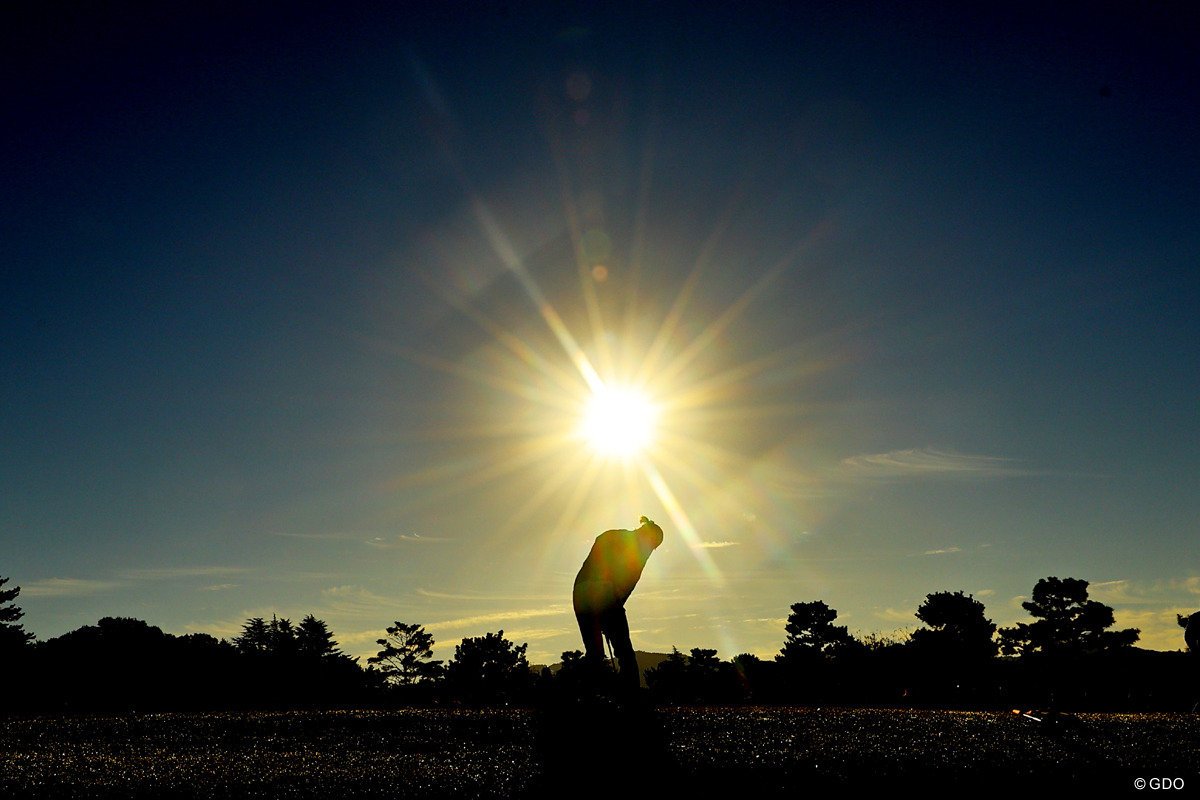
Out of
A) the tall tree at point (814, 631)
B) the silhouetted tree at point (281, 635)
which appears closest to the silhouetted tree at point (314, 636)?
the silhouetted tree at point (281, 635)

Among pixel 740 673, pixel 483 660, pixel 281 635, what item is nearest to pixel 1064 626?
pixel 740 673

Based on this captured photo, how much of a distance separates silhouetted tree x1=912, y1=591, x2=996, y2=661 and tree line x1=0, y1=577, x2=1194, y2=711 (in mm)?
122

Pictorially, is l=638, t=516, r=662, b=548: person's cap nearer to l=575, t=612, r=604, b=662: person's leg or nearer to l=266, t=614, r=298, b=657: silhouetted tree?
l=575, t=612, r=604, b=662: person's leg

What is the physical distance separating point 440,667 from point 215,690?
5668 cm

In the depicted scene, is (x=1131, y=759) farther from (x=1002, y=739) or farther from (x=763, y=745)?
(x=763, y=745)

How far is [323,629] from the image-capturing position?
85000 mm

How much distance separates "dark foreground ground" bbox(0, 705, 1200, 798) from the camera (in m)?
Answer: 9.73

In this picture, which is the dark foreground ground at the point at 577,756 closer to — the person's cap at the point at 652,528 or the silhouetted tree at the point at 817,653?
the person's cap at the point at 652,528

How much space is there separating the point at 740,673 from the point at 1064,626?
2830 cm

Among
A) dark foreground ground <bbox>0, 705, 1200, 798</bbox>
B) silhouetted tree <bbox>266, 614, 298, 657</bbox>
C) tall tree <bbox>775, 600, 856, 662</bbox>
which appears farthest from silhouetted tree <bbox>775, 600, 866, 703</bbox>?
silhouetted tree <bbox>266, 614, 298, 657</bbox>

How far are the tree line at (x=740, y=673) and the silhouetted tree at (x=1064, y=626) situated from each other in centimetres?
9

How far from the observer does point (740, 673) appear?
41.3 meters

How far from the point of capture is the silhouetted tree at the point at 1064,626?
49.3 metres

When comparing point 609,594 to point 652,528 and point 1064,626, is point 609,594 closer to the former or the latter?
point 652,528
